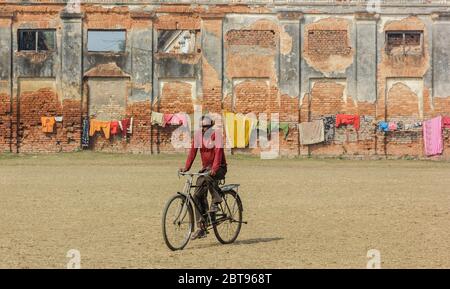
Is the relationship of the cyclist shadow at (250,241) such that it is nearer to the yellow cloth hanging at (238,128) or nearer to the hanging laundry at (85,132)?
the yellow cloth hanging at (238,128)

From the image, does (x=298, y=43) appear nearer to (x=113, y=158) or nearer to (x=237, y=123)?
(x=237, y=123)

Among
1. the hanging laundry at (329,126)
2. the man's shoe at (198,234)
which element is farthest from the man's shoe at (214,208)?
the hanging laundry at (329,126)

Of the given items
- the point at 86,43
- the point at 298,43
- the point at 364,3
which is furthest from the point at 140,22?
the point at 364,3

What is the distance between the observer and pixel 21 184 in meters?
18.7

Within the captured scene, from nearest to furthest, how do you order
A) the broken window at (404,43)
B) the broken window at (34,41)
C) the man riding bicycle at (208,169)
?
the man riding bicycle at (208,169), the broken window at (34,41), the broken window at (404,43)

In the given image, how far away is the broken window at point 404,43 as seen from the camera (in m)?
31.4

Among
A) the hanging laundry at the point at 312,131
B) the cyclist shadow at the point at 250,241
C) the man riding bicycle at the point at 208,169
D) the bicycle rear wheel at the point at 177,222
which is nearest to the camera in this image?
the bicycle rear wheel at the point at 177,222

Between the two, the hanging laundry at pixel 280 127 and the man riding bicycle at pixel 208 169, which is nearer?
the man riding bicycle at pixel 208 169

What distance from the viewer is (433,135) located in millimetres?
31297

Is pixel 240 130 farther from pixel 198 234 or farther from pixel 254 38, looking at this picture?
pixel 198 234

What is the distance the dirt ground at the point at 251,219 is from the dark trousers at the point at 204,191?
0.46 m

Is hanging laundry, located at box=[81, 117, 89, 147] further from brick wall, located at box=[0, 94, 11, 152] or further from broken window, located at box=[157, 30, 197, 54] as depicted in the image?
broken window, located at box=[157, 30, 197, 54]

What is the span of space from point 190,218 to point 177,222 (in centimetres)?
26

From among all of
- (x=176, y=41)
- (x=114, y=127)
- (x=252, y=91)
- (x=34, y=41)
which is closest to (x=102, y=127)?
(x=114, y=127)
